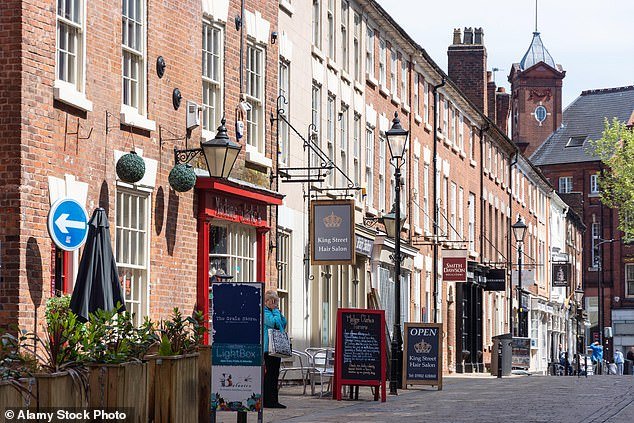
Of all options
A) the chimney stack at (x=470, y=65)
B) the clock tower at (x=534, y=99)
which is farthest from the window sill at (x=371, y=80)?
the clock tower at (x=534, y=99)

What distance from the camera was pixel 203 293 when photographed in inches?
818

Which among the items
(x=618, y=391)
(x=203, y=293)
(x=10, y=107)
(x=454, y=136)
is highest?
(x=454, y=136)

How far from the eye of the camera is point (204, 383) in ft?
46.4

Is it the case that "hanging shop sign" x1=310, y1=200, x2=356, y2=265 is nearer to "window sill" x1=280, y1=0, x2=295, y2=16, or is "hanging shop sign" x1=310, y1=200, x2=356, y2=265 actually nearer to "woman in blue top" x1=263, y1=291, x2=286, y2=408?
"window sill" x1=280, y1=0, x2=295, y2=16

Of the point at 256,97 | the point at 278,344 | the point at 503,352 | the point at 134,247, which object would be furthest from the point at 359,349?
the point at 503,352

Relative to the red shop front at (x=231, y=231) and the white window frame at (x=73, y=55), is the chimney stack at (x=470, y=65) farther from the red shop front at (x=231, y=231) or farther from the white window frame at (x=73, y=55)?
the white window frame at (x=73, y=55)

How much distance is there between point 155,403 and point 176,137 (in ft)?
26.2

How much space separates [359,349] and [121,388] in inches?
373

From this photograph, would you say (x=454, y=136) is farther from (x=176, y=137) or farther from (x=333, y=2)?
(x=176, y=137)

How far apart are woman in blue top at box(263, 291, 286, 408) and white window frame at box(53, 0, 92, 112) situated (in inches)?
148

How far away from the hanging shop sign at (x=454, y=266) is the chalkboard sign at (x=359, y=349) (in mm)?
21094

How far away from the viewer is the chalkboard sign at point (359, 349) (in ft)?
66.9

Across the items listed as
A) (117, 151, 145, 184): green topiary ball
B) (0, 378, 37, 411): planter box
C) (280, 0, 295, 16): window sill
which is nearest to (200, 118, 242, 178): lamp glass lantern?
(117, 151, 145, 184): green topiary ball

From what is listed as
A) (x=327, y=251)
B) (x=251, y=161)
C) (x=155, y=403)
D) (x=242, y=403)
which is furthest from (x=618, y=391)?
(x=155, y=403)
